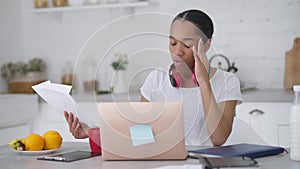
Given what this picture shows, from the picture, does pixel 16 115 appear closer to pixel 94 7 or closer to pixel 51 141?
pixel 94 7

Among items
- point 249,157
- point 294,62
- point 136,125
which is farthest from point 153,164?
point 294,62

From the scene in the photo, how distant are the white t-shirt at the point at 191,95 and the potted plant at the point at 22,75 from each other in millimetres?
2108

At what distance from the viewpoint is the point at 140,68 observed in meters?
1.91

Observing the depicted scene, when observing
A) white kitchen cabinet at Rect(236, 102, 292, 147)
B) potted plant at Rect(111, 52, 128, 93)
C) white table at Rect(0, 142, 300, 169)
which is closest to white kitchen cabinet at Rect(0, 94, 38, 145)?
potted plant at Rect(111, 52, 128, 93)

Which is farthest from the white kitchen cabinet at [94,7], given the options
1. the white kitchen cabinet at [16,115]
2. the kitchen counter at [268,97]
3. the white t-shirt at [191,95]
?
the white t-shirt at [191,95]

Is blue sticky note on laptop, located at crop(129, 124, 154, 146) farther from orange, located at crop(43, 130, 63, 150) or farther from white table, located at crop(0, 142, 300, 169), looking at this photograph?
orange, located at crop(43, 130, 63, 150)

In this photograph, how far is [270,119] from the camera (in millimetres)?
3395

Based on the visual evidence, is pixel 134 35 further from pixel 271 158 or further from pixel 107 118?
pixel 271 158

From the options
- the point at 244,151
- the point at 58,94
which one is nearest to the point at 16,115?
the point at 58,94

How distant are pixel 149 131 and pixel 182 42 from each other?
0.34 meters

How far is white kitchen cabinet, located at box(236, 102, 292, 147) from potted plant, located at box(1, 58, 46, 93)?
1.67m

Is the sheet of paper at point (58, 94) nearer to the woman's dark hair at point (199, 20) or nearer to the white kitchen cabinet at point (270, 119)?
the woman's dark hair at point (199, 20)

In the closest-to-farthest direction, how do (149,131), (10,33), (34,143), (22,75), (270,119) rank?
(149,131)
(34,143)
(270,119)
(22,75)
(10,33)

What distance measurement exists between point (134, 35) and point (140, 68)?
0.12 metres
